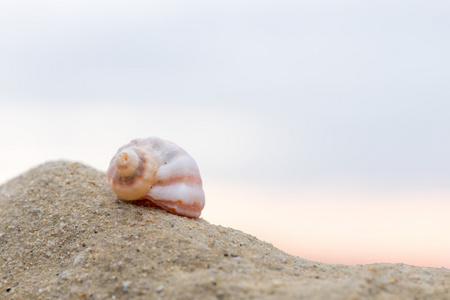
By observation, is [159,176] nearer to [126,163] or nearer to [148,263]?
[126,163]

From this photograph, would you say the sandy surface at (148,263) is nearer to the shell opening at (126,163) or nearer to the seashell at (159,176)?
the seashell at (159,176)

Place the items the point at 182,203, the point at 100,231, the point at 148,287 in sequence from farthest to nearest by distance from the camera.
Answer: the point at 182,203, the point at 100,231, the point at 148,287

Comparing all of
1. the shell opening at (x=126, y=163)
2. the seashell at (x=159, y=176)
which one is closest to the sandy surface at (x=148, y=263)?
the seashell at (x=159, y=176)

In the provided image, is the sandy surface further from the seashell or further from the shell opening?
the shell opening

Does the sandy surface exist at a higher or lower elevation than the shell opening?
lower

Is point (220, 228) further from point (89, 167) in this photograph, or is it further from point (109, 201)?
point (89, 167)

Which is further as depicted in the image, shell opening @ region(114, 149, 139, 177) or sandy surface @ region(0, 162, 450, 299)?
shell opening @ region(114, 149, 139, 177)

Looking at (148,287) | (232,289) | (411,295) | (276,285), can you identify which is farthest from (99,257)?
(411,295)

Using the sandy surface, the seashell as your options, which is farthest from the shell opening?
the sandy surface
